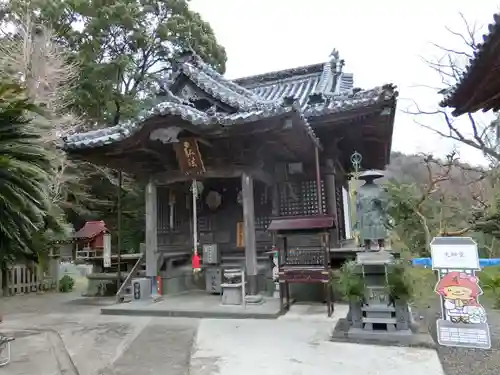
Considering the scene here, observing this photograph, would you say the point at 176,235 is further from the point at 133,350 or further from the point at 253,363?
the point at 253,363

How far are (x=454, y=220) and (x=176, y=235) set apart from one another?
16153 mm

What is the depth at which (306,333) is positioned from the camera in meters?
5.73

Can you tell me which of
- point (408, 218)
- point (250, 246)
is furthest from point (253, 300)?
point (408, 218)

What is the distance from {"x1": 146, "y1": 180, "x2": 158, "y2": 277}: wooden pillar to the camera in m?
9.03

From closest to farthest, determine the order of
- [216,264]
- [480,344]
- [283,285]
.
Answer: [480,344]
[283,285]
[216,264]

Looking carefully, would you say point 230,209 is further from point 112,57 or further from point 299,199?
point 112,57

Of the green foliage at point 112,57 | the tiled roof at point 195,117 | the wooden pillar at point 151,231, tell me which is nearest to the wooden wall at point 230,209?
the wooden pillar at point 151,231

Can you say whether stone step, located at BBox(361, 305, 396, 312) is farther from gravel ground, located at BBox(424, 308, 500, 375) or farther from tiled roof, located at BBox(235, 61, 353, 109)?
tiled roof, located at BBox(235, 61, 353, 109)

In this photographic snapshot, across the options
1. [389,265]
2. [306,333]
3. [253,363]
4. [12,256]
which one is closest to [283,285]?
[306,333]

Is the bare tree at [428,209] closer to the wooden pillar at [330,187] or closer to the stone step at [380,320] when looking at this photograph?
the wooden pillar at [330,187]

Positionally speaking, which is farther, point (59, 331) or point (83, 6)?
point (83, 6)

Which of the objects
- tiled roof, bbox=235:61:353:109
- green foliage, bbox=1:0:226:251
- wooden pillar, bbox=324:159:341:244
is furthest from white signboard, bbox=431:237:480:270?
green foliage, bbox=1:0:226:251

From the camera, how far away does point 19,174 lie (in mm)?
4375

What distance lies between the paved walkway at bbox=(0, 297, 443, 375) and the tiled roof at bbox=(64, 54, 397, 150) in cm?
360
